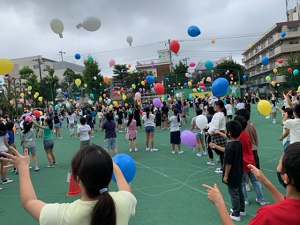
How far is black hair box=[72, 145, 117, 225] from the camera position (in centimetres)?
128

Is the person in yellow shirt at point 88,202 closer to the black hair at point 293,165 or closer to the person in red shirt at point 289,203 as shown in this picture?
the person in red shirt at point 289,203

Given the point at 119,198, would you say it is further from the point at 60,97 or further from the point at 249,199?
the point at 60,97

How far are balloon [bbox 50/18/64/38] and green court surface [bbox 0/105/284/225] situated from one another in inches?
171

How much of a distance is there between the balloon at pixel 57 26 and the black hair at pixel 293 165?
7.56m

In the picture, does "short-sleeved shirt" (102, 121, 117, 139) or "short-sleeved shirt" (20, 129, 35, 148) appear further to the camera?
"short-sleeved shirt" (102, 121, 117, 139)

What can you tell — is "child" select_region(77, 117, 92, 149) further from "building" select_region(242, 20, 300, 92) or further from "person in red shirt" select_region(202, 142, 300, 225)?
"building" select_region(242, 20, 300, 92)

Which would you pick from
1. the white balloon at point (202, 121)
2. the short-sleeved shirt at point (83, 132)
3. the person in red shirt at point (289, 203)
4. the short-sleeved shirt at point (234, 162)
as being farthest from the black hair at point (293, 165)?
the short-sleeved shirt at point (83, 132)

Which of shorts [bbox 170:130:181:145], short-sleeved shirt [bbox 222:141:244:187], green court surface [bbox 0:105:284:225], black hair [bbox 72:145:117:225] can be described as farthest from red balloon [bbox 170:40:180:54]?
black hair [bbox 72:145:117:225]

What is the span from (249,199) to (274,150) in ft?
12.9

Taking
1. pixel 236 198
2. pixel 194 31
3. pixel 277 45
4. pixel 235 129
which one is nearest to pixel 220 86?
pixel 194 31

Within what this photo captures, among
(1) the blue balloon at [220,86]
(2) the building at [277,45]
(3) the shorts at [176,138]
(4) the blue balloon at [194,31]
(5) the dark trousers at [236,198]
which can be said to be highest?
(2) the building at [277,45]

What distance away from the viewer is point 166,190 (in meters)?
4.97

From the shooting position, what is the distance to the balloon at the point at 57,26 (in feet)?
23.7

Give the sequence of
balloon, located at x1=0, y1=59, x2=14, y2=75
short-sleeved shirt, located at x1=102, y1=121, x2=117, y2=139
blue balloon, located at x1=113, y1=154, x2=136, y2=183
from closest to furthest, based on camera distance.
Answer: blue balloon, located at x1=113, y1=154, x2=136, y2=183 < balloon, located at x1=0, y1=59, x2=14, y2=75 < short-sleeved shirt, located at x1=102, y1=121, x2=117, y2=139
